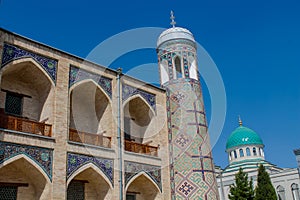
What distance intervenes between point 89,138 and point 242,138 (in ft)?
79.9

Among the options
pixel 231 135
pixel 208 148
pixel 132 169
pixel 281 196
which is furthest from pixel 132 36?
pixel 231 135

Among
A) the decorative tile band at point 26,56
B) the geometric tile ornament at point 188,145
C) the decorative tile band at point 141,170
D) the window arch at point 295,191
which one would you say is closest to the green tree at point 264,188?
the geometric tile ornament at point 188,145

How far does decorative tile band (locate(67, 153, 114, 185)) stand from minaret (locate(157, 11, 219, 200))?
2.79 m

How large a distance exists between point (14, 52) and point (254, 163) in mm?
26363

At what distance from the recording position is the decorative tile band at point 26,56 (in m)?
9.99

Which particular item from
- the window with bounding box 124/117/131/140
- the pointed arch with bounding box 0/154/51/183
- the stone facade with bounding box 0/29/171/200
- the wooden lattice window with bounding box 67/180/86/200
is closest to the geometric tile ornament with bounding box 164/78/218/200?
the stone facade with bounding box 0/29/171/200

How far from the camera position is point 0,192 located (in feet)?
31.9

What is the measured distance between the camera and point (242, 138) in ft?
110

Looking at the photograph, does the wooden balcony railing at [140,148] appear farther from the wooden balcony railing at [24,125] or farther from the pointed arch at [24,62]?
the pointed arch at [24,62]

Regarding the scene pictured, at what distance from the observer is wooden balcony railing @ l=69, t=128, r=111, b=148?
11.2 metres

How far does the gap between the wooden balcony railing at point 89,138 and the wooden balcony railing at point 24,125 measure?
2.98ft

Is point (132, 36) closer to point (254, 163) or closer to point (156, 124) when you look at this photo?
point (156, 124)

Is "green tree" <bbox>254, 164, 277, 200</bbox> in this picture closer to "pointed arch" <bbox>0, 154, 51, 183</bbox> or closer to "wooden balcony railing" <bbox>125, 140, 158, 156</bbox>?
"wooden balcony railing" <bbox>125, 140, 158, 156</bbox>

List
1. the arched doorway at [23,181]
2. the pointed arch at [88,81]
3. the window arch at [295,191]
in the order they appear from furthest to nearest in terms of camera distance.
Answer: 1. the window arch at [295,191]
2. the pointed arch at [88,81]
3. the arched doorway at [23,181]
